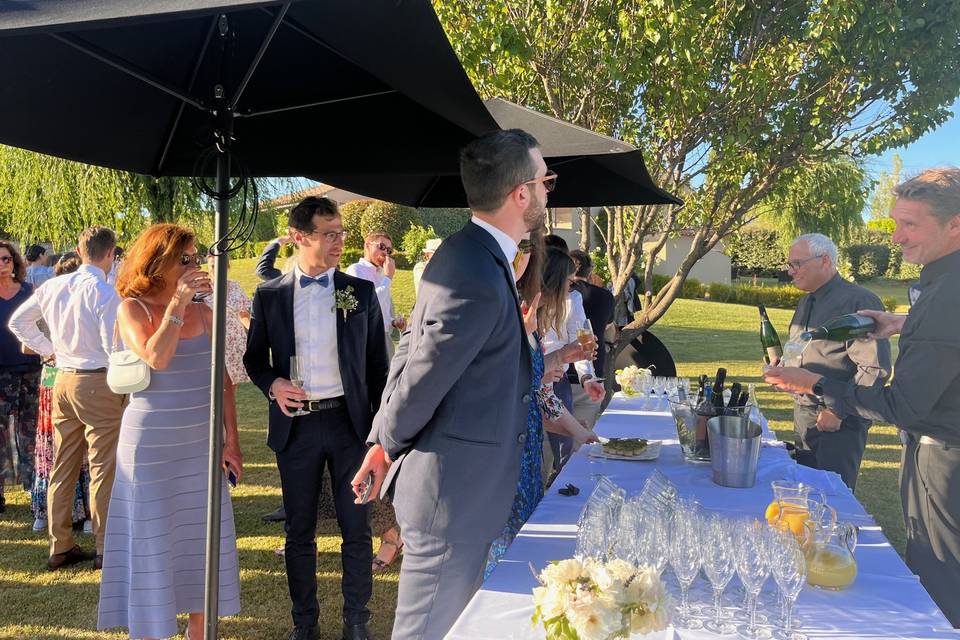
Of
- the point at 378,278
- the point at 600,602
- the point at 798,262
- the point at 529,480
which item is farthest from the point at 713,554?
the point at 378,278

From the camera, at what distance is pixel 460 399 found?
2008mm

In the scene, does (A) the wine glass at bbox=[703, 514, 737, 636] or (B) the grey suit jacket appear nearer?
(A) the wine glass at bbox=[703, 514, 737, 636]

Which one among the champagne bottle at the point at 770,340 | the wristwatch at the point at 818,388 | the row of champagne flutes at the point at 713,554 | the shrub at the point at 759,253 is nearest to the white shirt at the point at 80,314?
the row of champagne flutes at the point at 713,554

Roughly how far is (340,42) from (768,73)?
541cm

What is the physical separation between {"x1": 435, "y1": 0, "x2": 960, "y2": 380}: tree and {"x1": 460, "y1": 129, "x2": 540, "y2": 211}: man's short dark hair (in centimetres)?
395

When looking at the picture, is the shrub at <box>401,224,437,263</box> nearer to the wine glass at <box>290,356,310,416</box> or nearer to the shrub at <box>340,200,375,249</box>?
the shrub at <box>340,200,375,249</box>

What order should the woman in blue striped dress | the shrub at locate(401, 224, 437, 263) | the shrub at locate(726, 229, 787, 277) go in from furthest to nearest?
the shrub at locate(726, 229, 787, 277) < the shrub at locate(401, 224, 437, 263) < the woman in blue striped dress

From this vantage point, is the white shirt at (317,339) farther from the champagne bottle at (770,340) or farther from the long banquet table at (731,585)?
the champagne bottle at (770,340)

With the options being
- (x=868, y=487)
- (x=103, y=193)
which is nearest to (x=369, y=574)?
(x=868, y=487)

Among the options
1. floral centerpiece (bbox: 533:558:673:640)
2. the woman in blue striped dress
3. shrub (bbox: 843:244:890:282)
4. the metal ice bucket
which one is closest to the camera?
floral centerpiece (bbox: 533:558:673:640)

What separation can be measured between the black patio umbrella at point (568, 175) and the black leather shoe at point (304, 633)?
7.00 feet

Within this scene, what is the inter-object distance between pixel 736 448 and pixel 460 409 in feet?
4.03

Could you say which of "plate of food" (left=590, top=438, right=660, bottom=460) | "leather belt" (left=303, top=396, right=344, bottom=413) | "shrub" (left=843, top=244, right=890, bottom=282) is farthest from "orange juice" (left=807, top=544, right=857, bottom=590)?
"shrub" (left=843, top=244, right=890, bottom=282)

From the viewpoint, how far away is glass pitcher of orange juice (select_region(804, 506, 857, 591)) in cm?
182
